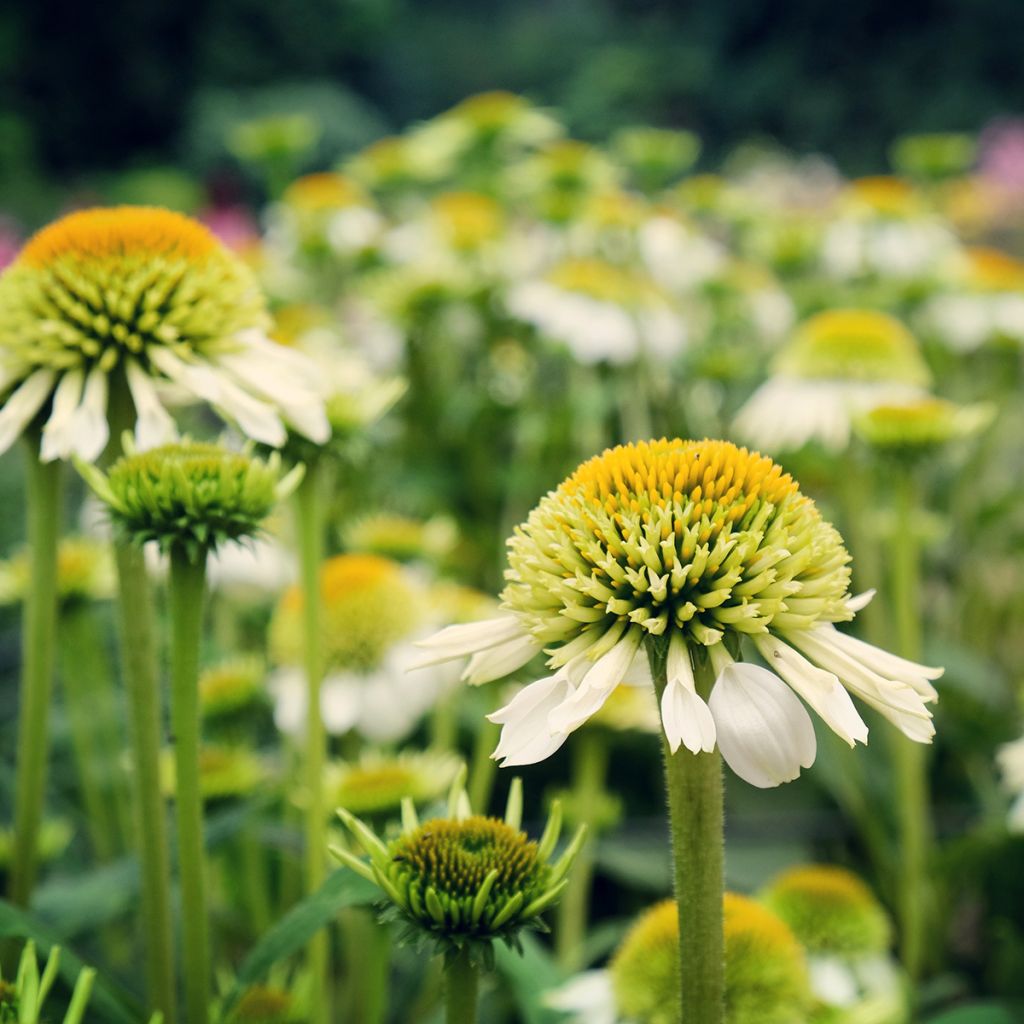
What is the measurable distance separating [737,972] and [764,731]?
264 mm

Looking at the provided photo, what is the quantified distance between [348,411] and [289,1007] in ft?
1.05

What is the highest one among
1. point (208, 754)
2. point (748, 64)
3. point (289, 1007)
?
point (748, 64)

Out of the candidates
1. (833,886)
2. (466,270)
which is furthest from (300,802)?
(466,270)

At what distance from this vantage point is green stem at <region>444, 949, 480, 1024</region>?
43cm

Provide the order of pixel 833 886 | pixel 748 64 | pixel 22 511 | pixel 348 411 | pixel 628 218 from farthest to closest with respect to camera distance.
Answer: pixel 748 64
pixel 22 511
pixel 628 218
pixel 833 886
pixel 348 411

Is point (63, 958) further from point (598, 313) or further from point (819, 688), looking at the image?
point (598, 313)

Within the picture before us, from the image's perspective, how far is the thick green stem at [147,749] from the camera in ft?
1.75

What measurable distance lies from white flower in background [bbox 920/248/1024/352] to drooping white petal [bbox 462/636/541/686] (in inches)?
47.2

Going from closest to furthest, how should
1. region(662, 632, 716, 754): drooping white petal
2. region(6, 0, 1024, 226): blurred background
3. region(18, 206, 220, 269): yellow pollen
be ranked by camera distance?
region(662, 632, 716, 754): drooping white petal, region(18, 206, 220, 269): yellow pollen, region(6, 0, 1024, 226): blurred background

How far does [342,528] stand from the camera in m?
1.18

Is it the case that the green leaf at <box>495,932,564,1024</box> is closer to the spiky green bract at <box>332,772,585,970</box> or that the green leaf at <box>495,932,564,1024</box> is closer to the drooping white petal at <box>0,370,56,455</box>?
the spiky green bract at <box>332,772,585,970</box>

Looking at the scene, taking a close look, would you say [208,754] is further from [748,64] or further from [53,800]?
[748,64]

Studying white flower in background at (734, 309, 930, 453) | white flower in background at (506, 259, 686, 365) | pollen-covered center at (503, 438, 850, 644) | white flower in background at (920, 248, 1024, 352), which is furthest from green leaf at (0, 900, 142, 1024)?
white flower in background at (920, 248, 1024, 352)

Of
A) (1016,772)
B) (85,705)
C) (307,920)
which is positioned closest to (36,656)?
(307,920)
